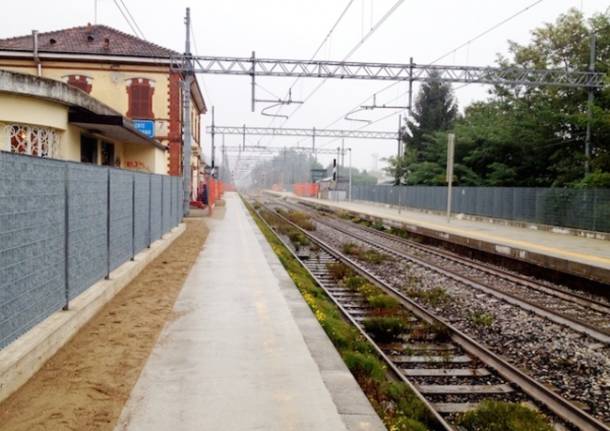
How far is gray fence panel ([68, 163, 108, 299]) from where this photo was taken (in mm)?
7230

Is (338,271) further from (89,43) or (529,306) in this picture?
(89,43)

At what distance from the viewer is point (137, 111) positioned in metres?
30.9

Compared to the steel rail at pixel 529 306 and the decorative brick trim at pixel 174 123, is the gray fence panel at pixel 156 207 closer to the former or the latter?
the steel rail at pixel 529 306

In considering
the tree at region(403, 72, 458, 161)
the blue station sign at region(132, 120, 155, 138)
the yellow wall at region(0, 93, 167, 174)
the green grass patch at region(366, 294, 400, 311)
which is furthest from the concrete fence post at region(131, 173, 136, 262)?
the tree at region(403, 72, 458, 161)

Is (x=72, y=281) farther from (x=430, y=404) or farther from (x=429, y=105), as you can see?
(x=429, y=105)

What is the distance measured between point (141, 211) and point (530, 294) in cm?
911

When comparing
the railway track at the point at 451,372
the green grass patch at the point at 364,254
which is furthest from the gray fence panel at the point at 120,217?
the green grass patch at the point at 364,254

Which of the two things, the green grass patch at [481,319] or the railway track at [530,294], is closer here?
the green grass patch at [481,319]

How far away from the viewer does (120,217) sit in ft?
34.3

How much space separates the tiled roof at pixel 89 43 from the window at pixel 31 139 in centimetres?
1689

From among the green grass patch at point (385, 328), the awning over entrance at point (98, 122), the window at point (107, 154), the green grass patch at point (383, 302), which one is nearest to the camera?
the green grass patch at point (385, 328)

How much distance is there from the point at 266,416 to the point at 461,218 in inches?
1182

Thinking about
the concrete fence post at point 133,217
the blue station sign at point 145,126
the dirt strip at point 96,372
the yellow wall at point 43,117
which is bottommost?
the dirt strip at point 96,372

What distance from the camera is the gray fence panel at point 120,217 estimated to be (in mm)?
9758
